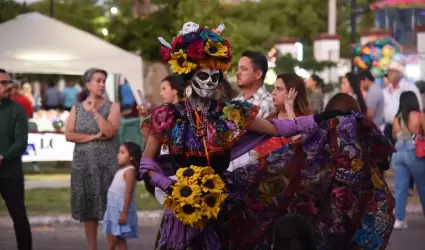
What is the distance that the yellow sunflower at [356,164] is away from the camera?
8148 millimetres

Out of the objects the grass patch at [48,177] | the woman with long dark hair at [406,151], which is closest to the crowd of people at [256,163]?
the woman with long dark hair at [406,151]

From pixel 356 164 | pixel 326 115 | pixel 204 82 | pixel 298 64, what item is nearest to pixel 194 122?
pixel 204 82

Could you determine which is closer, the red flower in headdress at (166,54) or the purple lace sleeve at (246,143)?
the red flower in headdress at (166,54)

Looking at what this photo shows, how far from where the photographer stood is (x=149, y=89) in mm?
31516

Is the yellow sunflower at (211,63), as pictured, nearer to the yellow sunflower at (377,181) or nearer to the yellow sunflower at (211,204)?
the yellow sunflower at (211,204)

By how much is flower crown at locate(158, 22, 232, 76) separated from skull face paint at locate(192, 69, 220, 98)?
1.3 inches

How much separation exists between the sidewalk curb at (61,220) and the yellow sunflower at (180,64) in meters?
8.59

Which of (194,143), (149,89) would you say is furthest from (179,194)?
(149,89)

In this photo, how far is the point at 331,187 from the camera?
26.5 feet

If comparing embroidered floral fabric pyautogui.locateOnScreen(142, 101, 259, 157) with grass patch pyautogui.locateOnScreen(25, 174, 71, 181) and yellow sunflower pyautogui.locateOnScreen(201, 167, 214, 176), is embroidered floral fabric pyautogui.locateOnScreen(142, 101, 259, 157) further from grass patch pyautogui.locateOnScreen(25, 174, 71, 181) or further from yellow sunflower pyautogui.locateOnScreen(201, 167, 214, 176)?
grass patch pyautogui.locateOnScreen(25, 174, 71, 181)

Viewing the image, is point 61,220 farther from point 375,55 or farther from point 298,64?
point 375,55

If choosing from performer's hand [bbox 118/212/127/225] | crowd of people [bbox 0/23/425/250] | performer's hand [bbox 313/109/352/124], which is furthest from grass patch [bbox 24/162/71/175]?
performer's hand [bbox 313/109/352/124]

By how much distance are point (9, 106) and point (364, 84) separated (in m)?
9.43

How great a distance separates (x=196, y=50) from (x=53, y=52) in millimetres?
17456
